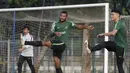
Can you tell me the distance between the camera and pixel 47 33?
16719mm

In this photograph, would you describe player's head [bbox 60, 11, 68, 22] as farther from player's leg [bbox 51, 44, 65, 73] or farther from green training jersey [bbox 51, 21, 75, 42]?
player's leg [bbox 51, 44, 65, 73]

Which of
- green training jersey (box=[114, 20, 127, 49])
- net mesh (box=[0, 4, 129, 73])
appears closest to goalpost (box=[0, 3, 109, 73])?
net mesh (box=[0, 4, 129, 73])

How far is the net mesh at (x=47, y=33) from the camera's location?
1581cm

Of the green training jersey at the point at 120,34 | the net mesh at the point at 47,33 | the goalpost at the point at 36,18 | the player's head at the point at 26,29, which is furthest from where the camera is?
the net mesh at the point at 47,33

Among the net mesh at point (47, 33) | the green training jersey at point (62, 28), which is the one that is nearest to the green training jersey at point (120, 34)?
the green training jersey at point (62, 28)

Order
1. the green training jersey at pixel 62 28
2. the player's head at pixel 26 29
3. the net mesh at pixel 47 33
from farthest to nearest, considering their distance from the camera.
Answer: the net mesh at pixel 47 33, the player's head at pixel 26 29, the green training jersey at pixel 62 28

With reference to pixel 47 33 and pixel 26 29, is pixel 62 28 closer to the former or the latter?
pixel 26 29

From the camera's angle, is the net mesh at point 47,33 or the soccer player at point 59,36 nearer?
the soccer player at point 59,36

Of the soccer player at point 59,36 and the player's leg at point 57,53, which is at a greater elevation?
the soccer player at point 59,36

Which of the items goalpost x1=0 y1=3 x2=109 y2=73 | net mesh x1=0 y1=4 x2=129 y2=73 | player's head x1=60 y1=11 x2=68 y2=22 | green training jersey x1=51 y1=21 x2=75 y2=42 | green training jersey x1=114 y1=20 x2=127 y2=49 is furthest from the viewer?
net mesh x1=0 y1=4 x2=129 y2=73

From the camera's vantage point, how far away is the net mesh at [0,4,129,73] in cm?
1581

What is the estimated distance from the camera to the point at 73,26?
12891mm

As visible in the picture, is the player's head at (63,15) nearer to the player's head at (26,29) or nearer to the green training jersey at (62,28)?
the green training jersey at (62,28)

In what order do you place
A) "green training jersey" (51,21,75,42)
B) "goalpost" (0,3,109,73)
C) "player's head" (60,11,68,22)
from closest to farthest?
"player's head" (60,11,68,22) → "green training jersey" (51,21,75,42) → "goalpost" (0,3,109,73)
